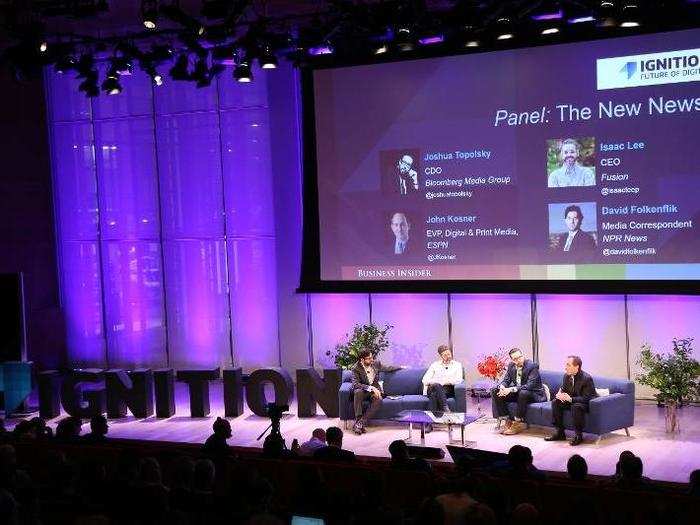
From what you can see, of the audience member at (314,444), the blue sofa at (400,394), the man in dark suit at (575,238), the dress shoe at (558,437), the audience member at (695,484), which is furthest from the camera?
the man in dark suit at (575,238)

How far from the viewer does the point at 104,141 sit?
14156mm

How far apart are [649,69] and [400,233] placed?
11.1 feet

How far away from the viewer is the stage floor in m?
8.59

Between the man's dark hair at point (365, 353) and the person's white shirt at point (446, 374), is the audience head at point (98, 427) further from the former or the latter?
the person's white shirt at point (446, 374)

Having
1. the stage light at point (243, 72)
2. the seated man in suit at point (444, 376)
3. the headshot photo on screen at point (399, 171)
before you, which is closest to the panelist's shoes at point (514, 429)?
the seated man in suit at point (444, 376)

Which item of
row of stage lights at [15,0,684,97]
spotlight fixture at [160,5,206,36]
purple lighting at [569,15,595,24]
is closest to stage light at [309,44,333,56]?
row of stage lights at [15,0,684,97]

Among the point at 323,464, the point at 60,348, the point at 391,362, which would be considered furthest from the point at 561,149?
the point at 60,348

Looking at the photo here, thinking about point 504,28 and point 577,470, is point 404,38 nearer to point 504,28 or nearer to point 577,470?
point 504,28

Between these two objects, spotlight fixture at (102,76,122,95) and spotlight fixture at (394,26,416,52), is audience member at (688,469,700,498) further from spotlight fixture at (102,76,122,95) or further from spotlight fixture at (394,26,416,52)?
spotlight fixture at (102,76,122,95)

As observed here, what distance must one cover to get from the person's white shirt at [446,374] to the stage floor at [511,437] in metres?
0.52

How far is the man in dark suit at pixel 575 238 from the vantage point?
407 inches

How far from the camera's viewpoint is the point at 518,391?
9.78m

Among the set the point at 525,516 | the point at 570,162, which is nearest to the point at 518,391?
the point at 570,162

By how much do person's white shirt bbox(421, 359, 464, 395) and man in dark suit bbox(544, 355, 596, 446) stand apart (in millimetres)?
1220
